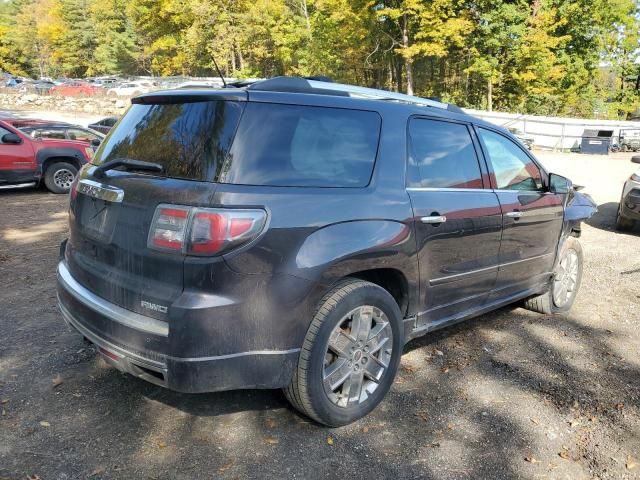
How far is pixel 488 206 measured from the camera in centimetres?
370

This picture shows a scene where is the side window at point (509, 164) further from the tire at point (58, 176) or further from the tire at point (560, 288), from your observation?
the tire at point (58, 176)

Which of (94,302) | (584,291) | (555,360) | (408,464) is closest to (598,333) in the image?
(555,360)

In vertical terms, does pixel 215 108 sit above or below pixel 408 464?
above

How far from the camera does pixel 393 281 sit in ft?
10.5

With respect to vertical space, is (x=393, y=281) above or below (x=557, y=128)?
below

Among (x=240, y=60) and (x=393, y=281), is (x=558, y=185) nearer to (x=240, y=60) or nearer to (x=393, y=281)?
(x=393, y=281)

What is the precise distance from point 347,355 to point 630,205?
7.08m

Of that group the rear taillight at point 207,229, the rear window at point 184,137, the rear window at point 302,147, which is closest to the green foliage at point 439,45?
the rear window at point 184,137

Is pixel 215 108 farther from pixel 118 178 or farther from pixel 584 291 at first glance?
pixel 584 291

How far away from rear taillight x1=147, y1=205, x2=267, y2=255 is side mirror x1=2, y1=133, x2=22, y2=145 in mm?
9635

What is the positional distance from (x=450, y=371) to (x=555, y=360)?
2.84ft

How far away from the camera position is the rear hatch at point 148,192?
2.48 m

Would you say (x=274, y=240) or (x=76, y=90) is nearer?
(x=274, y=240)

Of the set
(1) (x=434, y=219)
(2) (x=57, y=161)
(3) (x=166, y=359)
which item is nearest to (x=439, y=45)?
(2) (x=57, y=161)
